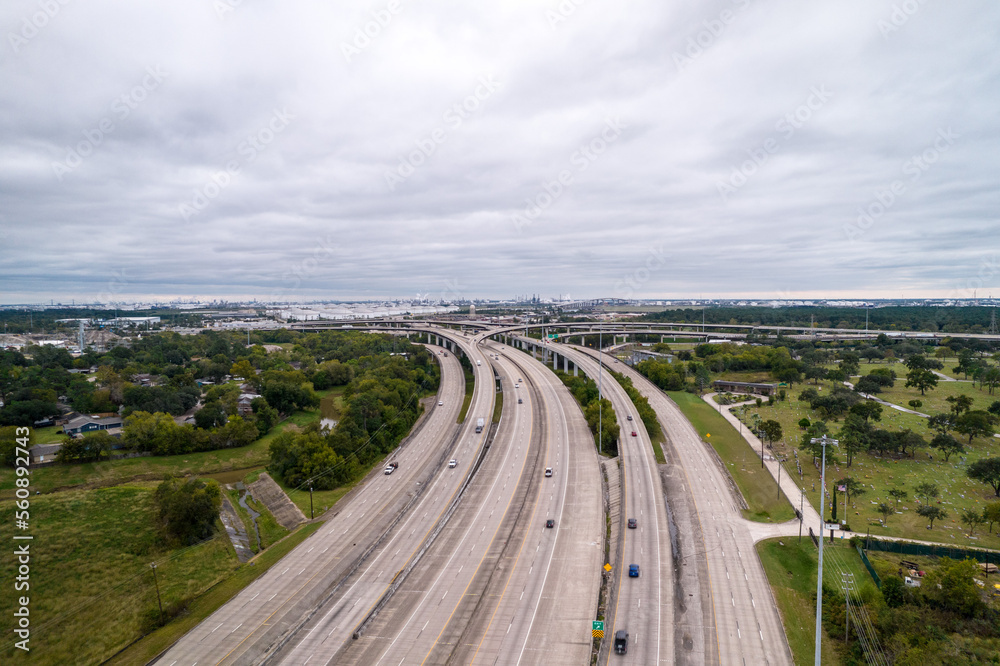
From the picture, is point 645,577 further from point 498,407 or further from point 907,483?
point 498,407

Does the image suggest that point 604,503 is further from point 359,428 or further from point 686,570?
point 359,428

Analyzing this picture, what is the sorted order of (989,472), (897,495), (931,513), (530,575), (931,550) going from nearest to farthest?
(530,575), (931,550), (931,513), (989,472), (897,495)

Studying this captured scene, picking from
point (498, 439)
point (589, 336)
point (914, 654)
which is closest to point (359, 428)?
point (498, 439)

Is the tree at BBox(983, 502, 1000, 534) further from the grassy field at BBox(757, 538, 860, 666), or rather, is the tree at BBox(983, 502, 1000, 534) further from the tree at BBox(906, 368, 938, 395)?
the tree at BBox(906, 368, 938, 395)

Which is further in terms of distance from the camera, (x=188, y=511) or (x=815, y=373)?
(x=815, y=373)

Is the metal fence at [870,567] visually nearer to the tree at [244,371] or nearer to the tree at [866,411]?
the tree at [866,411]

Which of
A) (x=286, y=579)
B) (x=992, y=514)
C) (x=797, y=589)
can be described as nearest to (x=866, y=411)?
(x=992, y=514)
